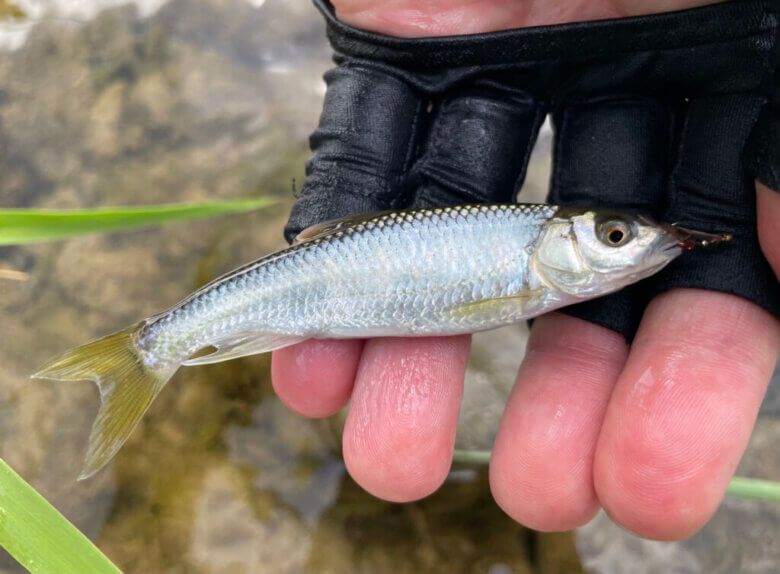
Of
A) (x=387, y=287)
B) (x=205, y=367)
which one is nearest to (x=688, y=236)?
(x=387, y=287)

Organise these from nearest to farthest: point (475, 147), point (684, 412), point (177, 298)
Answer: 1. point (684, 412)
2. point (475, 147)
3. point (177, 298)

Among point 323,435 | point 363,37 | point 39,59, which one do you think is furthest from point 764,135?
point 39,59

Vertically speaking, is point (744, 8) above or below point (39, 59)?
above

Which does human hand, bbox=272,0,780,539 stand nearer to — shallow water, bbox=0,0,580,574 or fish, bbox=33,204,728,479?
fish, bbox=33,204,728,479

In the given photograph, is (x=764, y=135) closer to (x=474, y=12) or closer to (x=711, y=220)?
(x=711, y=220)

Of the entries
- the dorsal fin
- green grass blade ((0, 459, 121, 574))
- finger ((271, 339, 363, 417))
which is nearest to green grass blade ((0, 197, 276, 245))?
the dorsal fin

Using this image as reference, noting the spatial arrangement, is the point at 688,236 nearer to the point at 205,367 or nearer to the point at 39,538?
the point at 205,367
